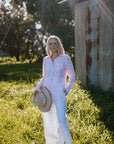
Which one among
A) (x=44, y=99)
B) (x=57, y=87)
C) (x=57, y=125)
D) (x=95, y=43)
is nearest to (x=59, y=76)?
(x=57, y=87)

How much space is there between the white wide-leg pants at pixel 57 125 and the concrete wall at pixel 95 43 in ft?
10.1

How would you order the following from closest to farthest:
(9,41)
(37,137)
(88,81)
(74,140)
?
(74,140), (37,137), (88,81), (9,41)

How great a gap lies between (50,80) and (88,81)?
3.46m

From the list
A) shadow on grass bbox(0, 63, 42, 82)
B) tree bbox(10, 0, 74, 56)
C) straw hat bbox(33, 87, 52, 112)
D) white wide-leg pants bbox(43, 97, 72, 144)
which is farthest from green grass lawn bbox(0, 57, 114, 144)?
tree bbox(10, 0, 74, 56)

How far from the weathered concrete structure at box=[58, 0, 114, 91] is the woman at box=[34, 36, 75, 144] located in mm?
2942

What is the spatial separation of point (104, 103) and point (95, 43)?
2091 millimetres

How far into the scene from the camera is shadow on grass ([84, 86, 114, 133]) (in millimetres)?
3977

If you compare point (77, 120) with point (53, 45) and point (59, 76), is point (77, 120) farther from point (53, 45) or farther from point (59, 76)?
point (53, 45)

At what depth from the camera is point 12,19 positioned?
22766 mm

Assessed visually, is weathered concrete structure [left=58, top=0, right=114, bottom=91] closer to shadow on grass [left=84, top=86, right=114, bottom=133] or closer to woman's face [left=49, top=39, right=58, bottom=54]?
shadow on grass [left=84, top=86, right=114, bottom=133]

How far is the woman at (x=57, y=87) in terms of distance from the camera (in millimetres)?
2709

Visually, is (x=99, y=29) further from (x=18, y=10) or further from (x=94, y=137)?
(x=18, y=10)

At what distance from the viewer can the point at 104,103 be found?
15.6 ft

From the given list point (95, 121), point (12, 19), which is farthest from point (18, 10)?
point (95, 121)
